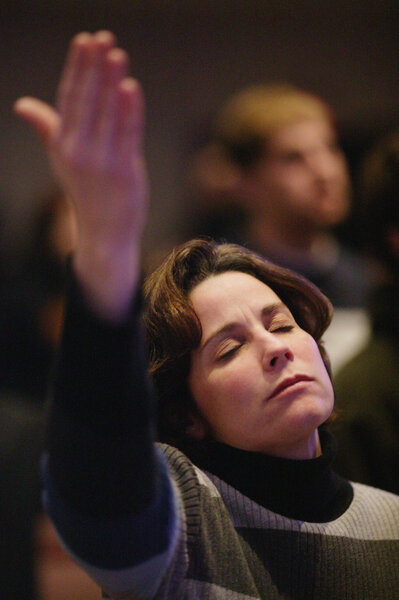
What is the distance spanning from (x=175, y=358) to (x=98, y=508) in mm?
303

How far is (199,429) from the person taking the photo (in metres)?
1.00

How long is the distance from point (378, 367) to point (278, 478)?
583mm

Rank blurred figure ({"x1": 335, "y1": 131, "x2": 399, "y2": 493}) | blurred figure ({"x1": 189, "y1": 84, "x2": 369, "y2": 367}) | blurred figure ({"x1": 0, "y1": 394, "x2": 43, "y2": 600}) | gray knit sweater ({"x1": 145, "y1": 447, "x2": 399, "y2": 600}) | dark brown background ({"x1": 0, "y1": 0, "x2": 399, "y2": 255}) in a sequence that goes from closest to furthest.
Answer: gray knit sweater ({"x1": 145, "y1": 447, "x2": 399, "y2": 600})
blurred figure ({"x1": 335, "y1": 131, "x2": 399, "y2": 493})
blurred figure ({"x1": 0, "y1": 394, "x2": 43, "y2": 600})
blurred figure ({"x1": 189, "y1": 84, "x2": 369, "y2": 367})
dark brown background ({"x1": 0, "y1": 0, "x2": 399, "y2": 255})

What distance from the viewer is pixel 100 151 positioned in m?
0.65

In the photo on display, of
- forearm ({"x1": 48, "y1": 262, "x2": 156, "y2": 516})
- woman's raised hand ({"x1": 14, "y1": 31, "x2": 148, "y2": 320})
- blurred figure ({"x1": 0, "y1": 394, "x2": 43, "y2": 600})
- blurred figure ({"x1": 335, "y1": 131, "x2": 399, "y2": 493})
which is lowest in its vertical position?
blurred figure ({"x1": 0, "y1": 394, "x2": 43, "y2": 600})

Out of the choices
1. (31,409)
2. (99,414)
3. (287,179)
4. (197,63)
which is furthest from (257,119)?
(197,63)

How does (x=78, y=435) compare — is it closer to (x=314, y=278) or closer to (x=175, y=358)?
(x=175, y=358)

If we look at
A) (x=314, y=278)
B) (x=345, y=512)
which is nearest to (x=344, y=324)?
(x=314, y=278)

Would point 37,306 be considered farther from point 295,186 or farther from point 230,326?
point 230,326

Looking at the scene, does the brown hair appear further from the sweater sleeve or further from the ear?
the sweater sleeve

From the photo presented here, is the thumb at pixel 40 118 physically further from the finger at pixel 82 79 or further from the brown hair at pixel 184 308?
the brown hair at pixel 184 308

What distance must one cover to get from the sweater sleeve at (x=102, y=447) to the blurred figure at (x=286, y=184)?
114 centimetres

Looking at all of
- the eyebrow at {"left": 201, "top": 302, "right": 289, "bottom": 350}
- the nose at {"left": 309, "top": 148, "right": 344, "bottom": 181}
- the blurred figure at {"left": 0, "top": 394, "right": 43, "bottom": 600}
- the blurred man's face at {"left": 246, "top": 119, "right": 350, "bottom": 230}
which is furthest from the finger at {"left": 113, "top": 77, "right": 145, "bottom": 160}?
the nose at {"left": 309, "top": 148, "right": 344, "bottom": 181}

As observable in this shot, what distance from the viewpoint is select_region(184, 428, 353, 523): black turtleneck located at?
0.93m
